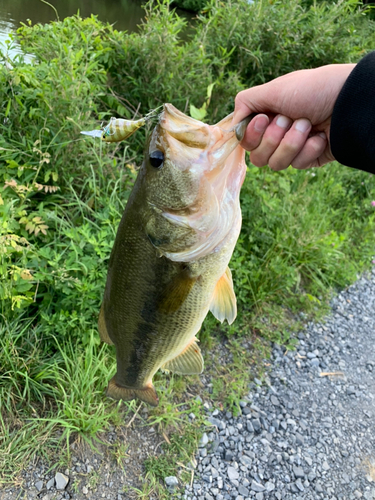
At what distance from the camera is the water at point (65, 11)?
653 centimetres

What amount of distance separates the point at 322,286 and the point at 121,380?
9.84 ft

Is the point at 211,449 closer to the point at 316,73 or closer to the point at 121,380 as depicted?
the point at 121,380

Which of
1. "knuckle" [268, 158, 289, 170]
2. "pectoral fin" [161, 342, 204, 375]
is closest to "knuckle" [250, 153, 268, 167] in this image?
"knuckle" [268, 158, 289, 170]

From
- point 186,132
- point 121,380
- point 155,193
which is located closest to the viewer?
point 186,132

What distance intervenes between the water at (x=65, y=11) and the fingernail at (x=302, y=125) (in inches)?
150

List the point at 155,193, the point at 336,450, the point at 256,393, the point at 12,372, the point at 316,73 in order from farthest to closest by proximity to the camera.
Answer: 1. the point at 256,393
2. the point at 336,450
3. the point at 12,372
4. the point at 316,73
5. the point at 155,193

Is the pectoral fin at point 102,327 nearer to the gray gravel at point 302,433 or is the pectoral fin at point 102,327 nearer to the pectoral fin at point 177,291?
the pectoral fin at point 177,291

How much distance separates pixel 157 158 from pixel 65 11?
339 inches

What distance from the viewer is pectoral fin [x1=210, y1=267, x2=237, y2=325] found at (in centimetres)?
171

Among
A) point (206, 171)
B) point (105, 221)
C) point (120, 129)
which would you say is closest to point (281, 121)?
point (206, 171)

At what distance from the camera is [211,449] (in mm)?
2750

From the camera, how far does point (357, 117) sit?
4.75 feet

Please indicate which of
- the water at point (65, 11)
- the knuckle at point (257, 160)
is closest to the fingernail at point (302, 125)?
the knuckle at point (257, 160)

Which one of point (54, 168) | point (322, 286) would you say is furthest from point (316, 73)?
point (322, 286)
